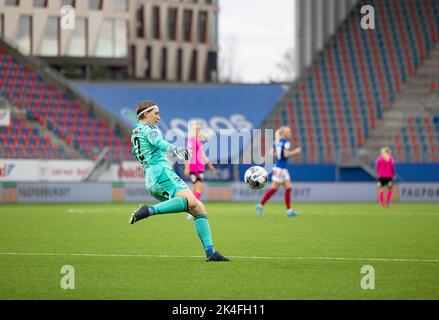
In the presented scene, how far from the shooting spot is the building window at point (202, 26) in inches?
3155

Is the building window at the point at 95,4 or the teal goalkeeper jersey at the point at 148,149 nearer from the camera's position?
the teal goalkeeper jersey at the point at 148,149

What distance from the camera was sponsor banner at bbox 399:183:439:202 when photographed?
41.8m

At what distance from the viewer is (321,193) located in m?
42.2

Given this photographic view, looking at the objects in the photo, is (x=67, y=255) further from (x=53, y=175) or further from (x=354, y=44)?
(x=354, y=44)

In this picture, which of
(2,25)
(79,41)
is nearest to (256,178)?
(2,25)

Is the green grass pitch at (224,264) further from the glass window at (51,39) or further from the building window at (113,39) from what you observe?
the building window at (113,39)

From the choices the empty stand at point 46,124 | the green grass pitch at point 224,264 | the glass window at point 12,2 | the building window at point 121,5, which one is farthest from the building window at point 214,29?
the green grass pitch at point 224,264

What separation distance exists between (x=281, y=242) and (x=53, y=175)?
1036 inches

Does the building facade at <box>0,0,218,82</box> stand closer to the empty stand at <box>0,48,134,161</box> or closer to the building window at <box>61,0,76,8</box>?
the building window at <box>61,0,76,8</box>

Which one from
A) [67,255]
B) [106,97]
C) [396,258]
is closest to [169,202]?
[67,255]

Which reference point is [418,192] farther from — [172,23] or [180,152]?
[172,23]

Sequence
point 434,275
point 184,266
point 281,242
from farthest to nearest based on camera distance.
Result: point 281,242, point 184,266, point 434,275
